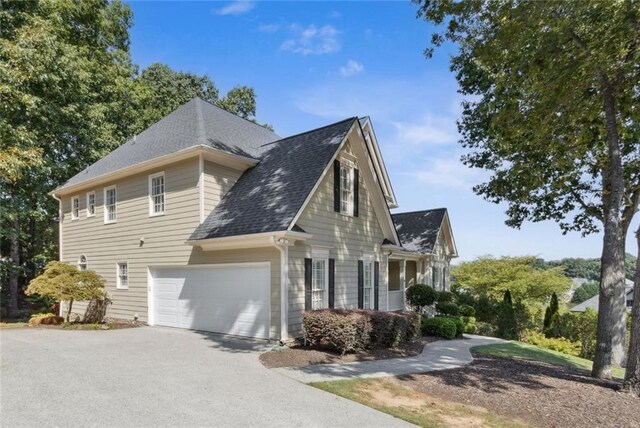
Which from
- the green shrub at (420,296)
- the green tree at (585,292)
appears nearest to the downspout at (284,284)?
the green shrub at (420,296)

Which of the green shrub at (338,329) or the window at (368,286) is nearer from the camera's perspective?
the green shrub at (338,329)

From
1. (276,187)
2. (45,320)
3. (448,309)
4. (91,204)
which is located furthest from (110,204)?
(448,309)

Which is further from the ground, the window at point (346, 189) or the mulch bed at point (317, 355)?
the window at point (346, 189)

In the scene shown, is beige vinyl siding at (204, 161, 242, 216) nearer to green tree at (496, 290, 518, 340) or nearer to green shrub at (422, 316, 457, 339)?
green shrub at (422, 316, 457, 339)

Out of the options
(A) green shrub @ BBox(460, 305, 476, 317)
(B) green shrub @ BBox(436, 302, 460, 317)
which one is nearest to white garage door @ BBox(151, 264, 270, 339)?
(B) green shrub @ BBox(436, 302, 460, 317)

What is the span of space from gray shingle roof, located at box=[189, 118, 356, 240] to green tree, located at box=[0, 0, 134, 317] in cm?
736

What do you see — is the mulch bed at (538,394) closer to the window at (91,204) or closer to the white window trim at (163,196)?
the white window trim at (163,196)

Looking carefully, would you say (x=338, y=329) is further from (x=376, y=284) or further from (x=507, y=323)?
(x=507, y=323)

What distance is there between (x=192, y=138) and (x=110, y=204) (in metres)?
5.60

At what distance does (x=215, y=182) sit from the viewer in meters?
12.9

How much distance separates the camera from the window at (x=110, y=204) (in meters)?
15.8

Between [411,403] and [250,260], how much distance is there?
6.32 metres

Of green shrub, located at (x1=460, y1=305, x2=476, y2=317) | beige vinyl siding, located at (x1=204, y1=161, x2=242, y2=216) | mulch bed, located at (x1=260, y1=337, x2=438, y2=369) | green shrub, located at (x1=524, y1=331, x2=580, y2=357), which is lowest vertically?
green shrub, located at (x1=524, y1=331, x2=580, y2=357)

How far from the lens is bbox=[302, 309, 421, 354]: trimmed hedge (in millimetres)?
9570
